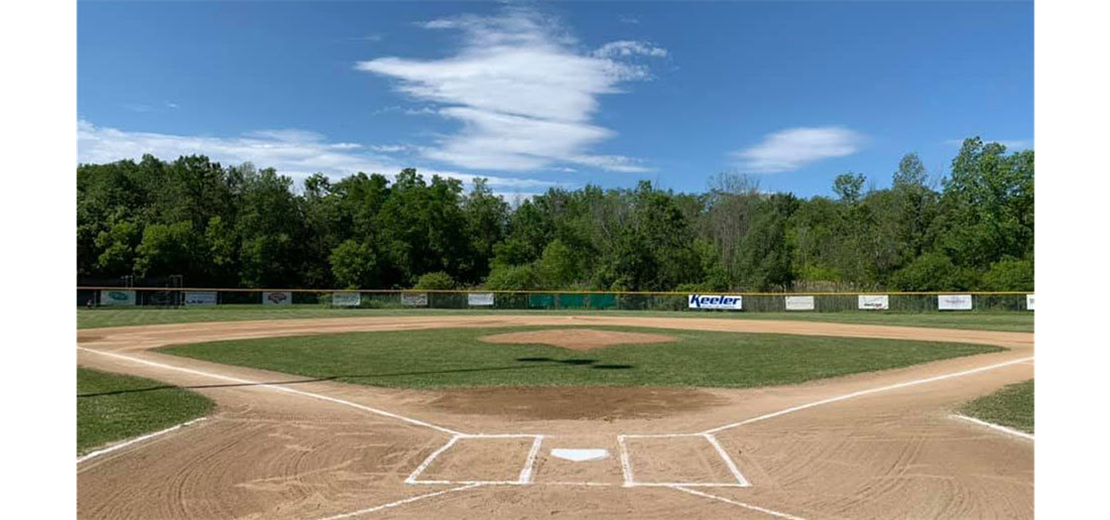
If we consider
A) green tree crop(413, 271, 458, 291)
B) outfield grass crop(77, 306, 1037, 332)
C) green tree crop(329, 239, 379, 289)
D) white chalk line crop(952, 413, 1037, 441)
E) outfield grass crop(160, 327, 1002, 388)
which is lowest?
outfield grass crop(77, 306, 1037, 332)

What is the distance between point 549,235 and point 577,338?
197ft

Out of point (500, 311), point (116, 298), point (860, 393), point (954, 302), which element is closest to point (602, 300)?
point (500, 311)

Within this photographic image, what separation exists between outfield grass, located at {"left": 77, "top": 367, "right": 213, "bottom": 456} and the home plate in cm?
628

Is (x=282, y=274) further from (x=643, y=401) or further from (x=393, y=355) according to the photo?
(x=643, y=401)

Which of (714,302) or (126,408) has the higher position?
(126,408)

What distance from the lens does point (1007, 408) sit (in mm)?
11875

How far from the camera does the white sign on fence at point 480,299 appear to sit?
53.2 metres

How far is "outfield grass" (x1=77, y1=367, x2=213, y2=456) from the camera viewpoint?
9.72 meters

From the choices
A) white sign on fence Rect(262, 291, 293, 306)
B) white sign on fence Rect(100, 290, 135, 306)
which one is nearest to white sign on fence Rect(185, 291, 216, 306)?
white sign on fence Rect(100, 290, 135, 306)

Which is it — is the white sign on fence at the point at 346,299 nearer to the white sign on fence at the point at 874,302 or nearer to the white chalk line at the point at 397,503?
the white sign on fence at the point at 874,302

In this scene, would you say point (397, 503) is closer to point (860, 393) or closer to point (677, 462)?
point (677, 462)

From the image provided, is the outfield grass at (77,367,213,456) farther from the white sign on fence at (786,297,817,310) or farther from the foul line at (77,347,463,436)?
the white sign on fence at (786,297,817,310)

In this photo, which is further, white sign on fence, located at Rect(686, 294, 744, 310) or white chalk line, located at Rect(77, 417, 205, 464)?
white sign on fence, located at Rect(686, 294, 744, 310)
